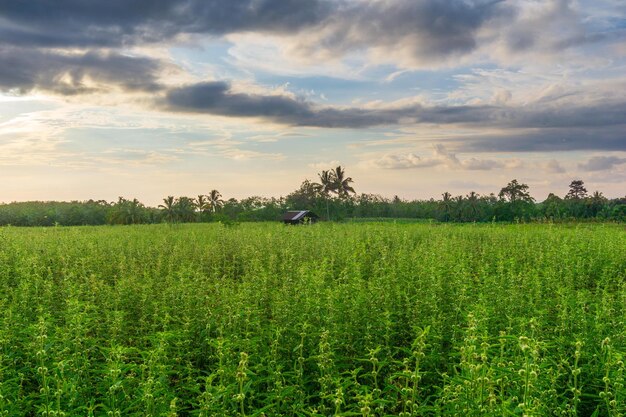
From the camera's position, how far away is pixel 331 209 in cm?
7200

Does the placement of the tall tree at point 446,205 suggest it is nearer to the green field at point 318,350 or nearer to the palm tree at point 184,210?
the palm tree at point 184,210

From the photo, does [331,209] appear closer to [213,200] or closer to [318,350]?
[213,200]

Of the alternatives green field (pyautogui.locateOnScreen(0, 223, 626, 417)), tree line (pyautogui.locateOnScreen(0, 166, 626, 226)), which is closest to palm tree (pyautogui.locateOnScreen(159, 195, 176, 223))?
tree line (pyautogui.locateOnScreen(0, 166, 626, 226))

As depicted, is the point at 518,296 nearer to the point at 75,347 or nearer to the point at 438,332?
the point at 438,332

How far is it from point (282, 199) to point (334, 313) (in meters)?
70.4

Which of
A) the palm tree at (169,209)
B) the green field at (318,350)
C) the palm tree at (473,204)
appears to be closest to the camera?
the green field at (318,350)

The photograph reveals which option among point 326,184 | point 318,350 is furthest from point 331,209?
point 318,350

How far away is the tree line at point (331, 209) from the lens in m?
48.1

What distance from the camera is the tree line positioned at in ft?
158

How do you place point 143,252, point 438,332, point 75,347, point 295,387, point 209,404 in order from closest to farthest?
point 209,404, point 295,387, point 75,347, point 438,332, point 143,252

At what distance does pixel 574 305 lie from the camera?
23.8 feet

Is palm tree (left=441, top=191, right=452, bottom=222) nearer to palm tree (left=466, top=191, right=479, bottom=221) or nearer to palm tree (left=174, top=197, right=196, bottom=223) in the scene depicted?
palm tree (left=466, top=191, right=479, bottom=221)

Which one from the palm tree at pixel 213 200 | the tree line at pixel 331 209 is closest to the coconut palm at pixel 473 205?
the tree line at pixel 331 209

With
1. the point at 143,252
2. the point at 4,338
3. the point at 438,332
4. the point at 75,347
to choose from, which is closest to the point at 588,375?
the point at 438,332
